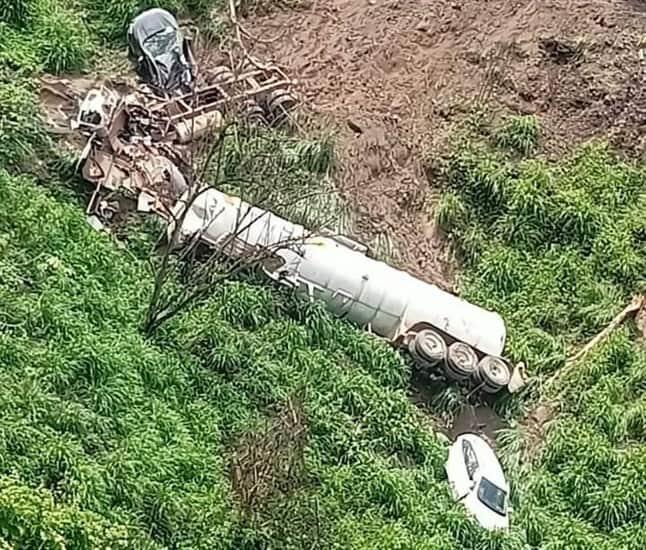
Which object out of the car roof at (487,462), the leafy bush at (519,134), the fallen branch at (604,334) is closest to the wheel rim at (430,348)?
the car roof at (487,462)

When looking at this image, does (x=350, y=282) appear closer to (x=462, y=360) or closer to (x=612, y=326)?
(x=462, y=360)

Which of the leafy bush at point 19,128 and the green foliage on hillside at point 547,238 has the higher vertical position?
the green foliage on hillside at point 547,238

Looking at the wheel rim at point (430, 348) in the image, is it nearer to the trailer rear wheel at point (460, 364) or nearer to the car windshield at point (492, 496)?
the trailer rear wheel at point (460, 364)

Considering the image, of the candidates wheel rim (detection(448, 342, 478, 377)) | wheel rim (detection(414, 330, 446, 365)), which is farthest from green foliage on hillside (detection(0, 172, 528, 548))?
wheel rim (detection(448, 342, 478, 377))

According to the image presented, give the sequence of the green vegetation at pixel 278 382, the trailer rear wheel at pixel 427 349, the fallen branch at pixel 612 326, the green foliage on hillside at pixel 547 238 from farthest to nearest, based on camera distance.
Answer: the green foliage on hillside at pixel 547 238, the fallen branch at pixel 612 326, the trailer rear wheel at pixel 427 349, the green vegetation at pixel 278 382

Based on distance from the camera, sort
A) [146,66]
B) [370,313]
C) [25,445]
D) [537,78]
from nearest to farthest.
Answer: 1. [25,445]
2. [370,313]
3. [146,66]
4. [537,78]

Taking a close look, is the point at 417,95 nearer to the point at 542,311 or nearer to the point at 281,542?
the point at 542,311

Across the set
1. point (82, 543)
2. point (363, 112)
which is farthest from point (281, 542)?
point (363, 112)
